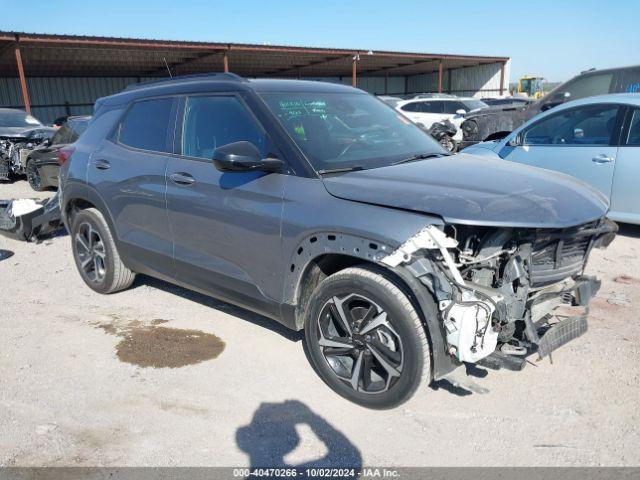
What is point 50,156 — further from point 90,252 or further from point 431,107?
point 431,107

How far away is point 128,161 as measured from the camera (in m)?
4.52

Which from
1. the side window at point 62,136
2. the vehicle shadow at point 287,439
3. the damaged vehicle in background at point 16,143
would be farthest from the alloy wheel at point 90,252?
the damaged vehicle in background at point 16,143

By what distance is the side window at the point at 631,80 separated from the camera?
9577 mm

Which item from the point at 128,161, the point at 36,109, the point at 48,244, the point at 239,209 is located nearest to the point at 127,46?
the point at 36,109

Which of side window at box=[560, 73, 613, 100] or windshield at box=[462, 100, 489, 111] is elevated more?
side window at box=[560, 73, 613, 100]

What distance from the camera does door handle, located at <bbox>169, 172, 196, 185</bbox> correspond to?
3900mm

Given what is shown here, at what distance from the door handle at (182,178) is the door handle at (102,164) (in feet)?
3.29

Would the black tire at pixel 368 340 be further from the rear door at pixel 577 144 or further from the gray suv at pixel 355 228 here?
the rear door at pixel 577 144

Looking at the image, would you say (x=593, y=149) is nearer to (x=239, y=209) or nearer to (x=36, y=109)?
(x=239, y=209)

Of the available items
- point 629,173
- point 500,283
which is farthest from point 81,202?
point 629,173

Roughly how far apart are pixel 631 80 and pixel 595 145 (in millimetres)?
4225

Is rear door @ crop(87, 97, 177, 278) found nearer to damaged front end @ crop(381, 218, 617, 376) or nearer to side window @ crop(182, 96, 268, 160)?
side window @ crop(182, 96, 268, 160)

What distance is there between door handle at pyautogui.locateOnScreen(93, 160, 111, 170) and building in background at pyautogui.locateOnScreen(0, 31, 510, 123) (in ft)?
54.2

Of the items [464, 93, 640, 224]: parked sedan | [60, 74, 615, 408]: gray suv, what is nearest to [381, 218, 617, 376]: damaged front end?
[60, 74, 615, 408]: gray suv
